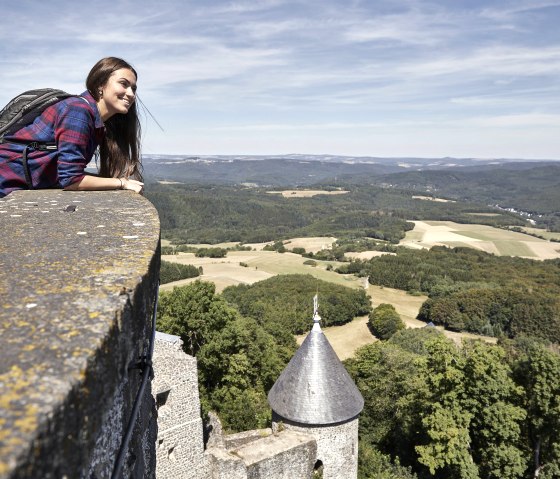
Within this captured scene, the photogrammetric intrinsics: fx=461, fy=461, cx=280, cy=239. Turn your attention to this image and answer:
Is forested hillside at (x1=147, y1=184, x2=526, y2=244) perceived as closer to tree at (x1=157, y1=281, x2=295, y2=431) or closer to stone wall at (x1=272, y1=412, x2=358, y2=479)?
tree at (x1=157, y1=281, x2=295, y2=431)

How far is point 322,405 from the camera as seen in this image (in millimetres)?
13875

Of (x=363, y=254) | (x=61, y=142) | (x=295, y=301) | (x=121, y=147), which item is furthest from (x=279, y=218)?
(x=61, y=142)

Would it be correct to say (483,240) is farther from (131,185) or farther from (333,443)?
(131,185)

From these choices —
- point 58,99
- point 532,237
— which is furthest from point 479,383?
point 532,237

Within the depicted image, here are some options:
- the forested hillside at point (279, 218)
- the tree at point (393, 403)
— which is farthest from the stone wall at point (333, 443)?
the forested hillside at point (279, 218)

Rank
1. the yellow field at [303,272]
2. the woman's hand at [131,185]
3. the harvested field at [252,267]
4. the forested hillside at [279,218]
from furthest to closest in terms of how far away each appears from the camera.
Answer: the forested hillside at [279,218] → the harvested field at [252,267] → the yellow field at [303,272] → the woman's hand at [131,185]

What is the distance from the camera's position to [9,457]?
90 cm

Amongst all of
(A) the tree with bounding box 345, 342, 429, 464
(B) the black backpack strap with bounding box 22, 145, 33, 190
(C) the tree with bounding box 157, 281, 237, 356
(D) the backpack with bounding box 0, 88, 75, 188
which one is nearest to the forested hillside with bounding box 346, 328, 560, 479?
(A) the tree with bounding box 345, 342, 429, 464

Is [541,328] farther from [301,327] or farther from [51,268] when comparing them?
[51,268]

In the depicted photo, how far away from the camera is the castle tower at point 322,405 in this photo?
13.9 m

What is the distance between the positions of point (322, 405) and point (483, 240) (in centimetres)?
11785

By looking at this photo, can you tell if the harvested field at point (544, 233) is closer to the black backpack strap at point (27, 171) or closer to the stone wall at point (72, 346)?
the black backpack strap at point (27, 171)

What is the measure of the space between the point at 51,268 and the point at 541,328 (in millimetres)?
69446

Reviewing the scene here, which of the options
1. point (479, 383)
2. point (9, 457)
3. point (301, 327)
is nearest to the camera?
point (9, 457)
